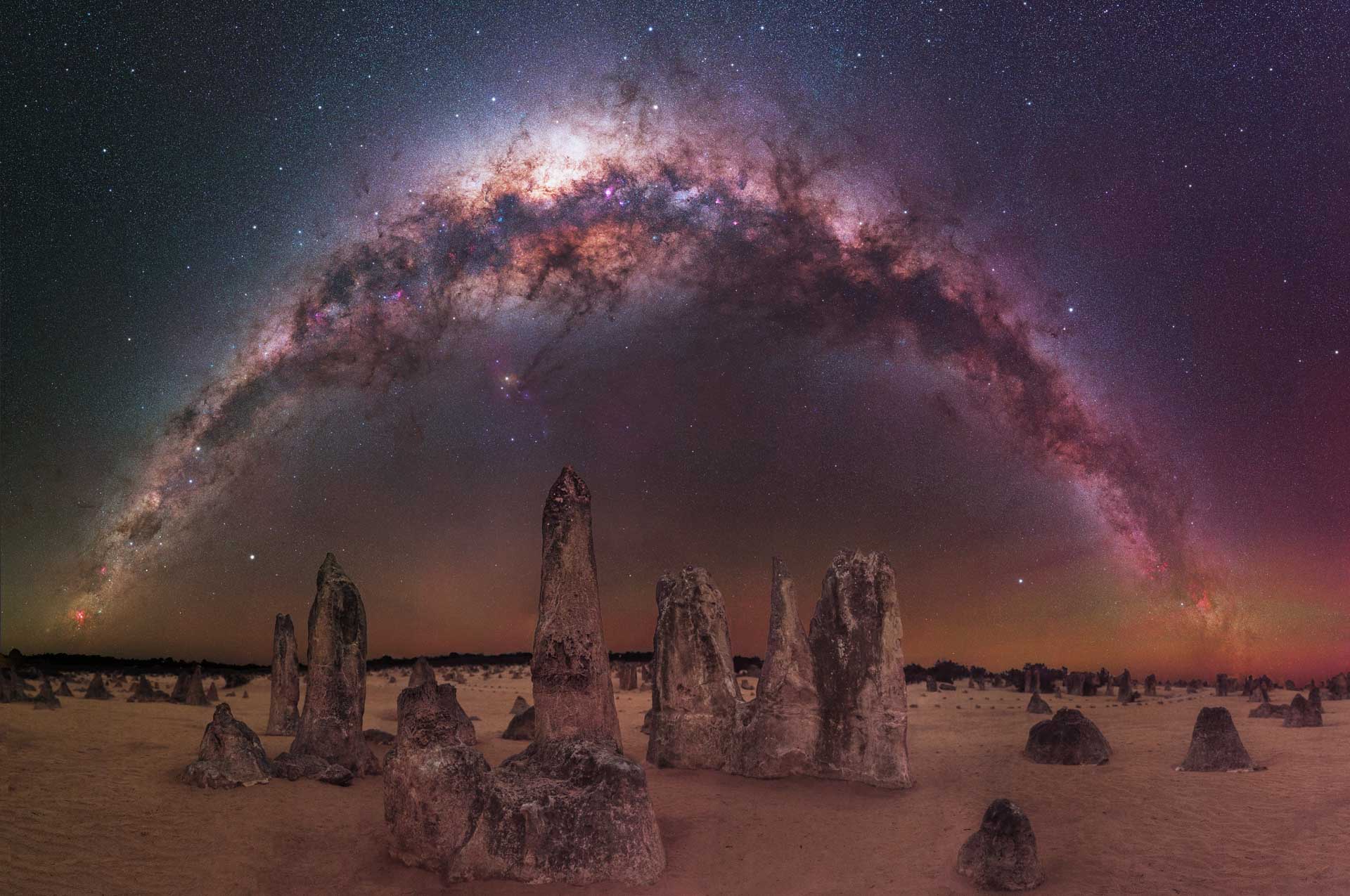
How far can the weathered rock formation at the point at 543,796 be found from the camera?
12164mm

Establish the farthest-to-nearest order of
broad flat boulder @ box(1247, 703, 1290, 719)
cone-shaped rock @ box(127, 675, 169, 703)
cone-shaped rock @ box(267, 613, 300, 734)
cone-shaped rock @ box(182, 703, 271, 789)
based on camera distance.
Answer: cone-shaped rock @ box(127, 675, 169, 703) < broad flat boulder @ box(1247, 703, 1290, 719) < cone-shaped rock @ box(267, 613, 300, 734) < cone-shaped rock @ box(182, 703, 271, 789)

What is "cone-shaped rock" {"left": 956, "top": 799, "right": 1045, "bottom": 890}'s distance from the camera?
39.5ft

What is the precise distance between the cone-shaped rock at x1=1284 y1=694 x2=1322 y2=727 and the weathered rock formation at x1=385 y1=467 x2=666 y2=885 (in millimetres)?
25683

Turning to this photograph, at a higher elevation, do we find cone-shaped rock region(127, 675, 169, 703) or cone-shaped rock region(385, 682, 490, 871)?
cone-shaped rock region(385, 682, 490, 871)

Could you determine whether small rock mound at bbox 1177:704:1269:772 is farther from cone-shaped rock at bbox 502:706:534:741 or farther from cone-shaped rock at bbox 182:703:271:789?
cone-shaped rock at bbox 182:703:271:789

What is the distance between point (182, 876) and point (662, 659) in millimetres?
10769

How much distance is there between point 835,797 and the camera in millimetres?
17297

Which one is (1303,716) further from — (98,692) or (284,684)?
(98,692)

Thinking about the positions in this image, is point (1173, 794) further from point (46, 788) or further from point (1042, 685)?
point (1042, 685)

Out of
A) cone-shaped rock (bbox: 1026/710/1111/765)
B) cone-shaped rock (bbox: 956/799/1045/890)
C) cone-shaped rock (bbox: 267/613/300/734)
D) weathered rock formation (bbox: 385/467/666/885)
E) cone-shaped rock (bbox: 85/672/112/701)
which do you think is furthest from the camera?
cone-shaped rock (bbox: 85/672/112/701)

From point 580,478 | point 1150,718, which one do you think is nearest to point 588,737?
point 580,478

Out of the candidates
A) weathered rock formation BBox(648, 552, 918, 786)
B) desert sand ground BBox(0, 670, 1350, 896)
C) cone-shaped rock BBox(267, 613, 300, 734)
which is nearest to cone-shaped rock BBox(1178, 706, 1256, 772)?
desert sand ground BBox(0, 670, 1350, 896)

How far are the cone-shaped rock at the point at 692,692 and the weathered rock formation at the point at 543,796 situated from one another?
451cm

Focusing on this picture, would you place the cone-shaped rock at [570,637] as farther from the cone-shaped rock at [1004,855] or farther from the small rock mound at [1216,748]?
the small rock mound at [1216,748]
